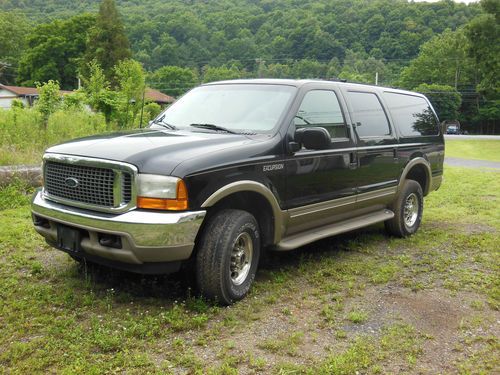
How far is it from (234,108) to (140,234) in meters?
1.94

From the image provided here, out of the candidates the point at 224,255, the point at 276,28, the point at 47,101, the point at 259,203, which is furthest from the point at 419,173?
the point at 276,28

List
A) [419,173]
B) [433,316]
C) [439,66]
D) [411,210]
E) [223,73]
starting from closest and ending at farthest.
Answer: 1. [433,316]
2. [411,210]
3. [419,173]
4. [223,73]
5. [439,66]

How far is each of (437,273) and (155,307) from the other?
3005 millimetres

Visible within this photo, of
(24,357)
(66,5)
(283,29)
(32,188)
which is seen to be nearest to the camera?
(24,357)

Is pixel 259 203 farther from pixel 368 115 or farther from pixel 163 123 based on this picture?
pixel 368 115

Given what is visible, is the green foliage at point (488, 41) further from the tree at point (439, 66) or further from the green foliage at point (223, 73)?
the tree at point (439, 66)

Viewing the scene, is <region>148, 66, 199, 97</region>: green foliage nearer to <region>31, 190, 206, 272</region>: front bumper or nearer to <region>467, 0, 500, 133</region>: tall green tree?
<region>467, 0, 500, 133</region>: tall green tree

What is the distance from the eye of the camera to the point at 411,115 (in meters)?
7.08

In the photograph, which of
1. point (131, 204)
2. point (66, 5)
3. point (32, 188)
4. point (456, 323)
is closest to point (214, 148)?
point (131, 204)

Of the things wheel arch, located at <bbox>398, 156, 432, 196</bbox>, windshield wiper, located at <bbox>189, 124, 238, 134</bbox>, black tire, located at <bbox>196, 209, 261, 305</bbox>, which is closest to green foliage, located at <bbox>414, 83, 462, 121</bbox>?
wheel arch, located at <bbox>398, 156, 432, 196</bbox>

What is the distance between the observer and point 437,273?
5461 millimetres

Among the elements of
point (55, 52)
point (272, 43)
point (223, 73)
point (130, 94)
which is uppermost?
point (272, 43)

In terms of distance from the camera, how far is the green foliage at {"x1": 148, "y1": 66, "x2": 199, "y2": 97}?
249 feet

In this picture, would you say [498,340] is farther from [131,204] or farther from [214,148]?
[131,204]
